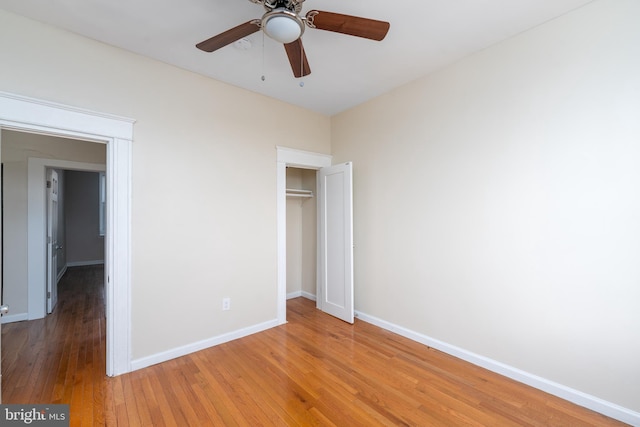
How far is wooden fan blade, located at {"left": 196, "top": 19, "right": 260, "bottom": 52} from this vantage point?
5.24 ft

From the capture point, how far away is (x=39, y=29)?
2.03 metres

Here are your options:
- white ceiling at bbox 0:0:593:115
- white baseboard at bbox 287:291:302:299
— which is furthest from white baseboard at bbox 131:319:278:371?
white ceiling at bbox 0:0:593:115

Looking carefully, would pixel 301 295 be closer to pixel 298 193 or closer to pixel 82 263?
pixel 298 193

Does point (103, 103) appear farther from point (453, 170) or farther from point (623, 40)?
point (623, 40)

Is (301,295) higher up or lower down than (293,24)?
lower down

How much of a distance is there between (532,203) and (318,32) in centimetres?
218


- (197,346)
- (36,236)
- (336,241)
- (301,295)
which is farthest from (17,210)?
(336,241)

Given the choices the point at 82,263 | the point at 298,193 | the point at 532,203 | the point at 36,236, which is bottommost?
the point at 82,263

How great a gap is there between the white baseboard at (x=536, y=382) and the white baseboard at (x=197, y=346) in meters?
1.61

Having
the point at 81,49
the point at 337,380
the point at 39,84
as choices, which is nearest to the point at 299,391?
the point at 337,380

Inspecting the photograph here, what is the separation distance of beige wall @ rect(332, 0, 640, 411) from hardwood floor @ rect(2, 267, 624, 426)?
0.39 meters

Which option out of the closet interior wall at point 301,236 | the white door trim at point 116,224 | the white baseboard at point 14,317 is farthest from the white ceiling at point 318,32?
the white baseboard at point 14,317

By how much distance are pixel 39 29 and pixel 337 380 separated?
3.59 metres

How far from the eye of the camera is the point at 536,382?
211 cm
